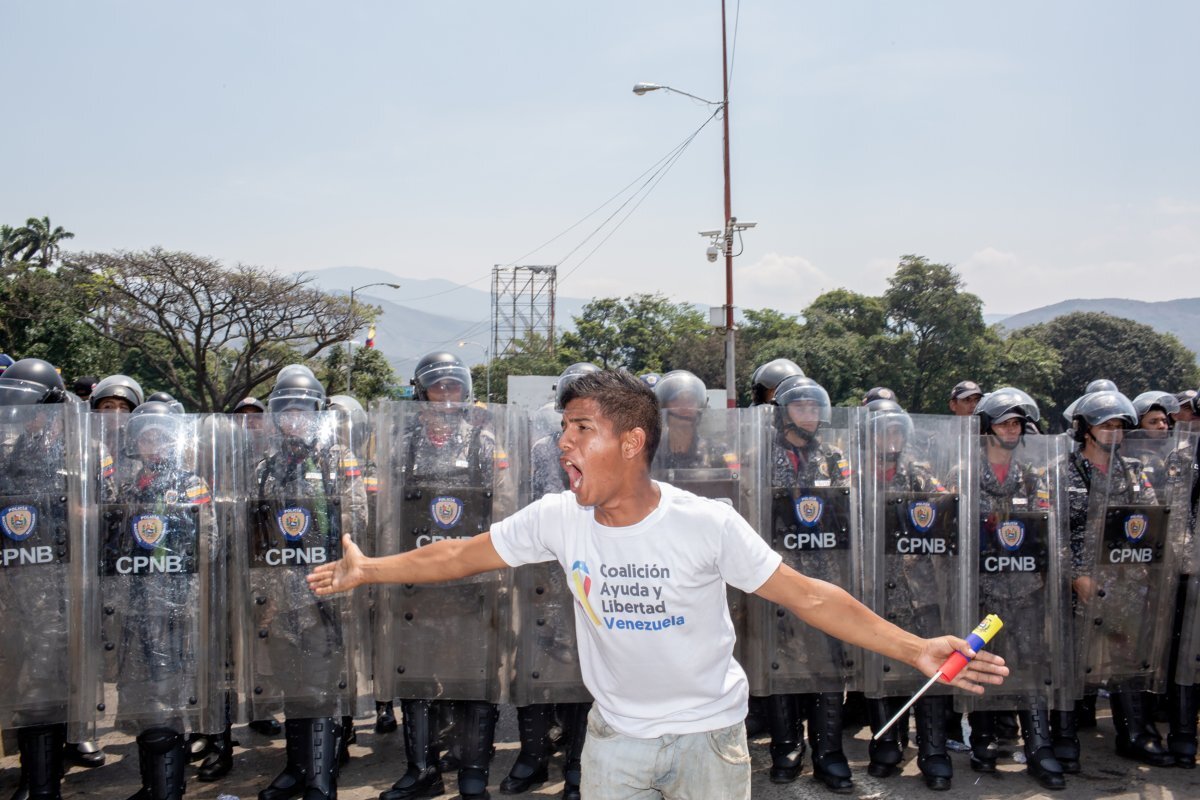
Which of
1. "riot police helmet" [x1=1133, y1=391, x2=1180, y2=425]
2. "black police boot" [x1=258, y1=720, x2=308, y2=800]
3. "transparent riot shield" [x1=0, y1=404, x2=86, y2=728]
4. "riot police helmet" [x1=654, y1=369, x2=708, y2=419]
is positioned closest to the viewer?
"transparent riot shield" [x1=0, y1=404, x2=86, y2=728]

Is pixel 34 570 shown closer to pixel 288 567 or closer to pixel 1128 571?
pixel 288 567

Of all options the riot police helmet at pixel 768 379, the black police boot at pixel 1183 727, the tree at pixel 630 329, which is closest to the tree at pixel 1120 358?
the tree at pixel 630 329

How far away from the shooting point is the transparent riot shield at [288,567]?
4.75 metres

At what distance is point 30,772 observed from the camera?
473cm

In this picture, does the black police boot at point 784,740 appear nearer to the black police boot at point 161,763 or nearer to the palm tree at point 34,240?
the black police boot at point 161,763

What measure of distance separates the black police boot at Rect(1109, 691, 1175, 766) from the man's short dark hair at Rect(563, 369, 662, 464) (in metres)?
4.10

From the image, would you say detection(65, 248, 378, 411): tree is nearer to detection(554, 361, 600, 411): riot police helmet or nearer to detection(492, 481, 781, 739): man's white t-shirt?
detection(554, 361, 600, 411): riot police helmet

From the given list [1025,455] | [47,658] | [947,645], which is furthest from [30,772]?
[1025,455]

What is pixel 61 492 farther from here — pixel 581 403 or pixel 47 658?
pixel 581 403

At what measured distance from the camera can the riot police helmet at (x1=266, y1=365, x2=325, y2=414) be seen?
18.1ft

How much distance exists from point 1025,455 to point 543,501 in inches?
129

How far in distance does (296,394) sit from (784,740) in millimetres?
3203

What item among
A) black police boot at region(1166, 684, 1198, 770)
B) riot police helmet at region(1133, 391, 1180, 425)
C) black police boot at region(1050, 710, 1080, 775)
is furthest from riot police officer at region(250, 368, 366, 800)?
riot police helmet at region(1133, 391, 1180, 425)

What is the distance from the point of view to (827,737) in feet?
17.1
